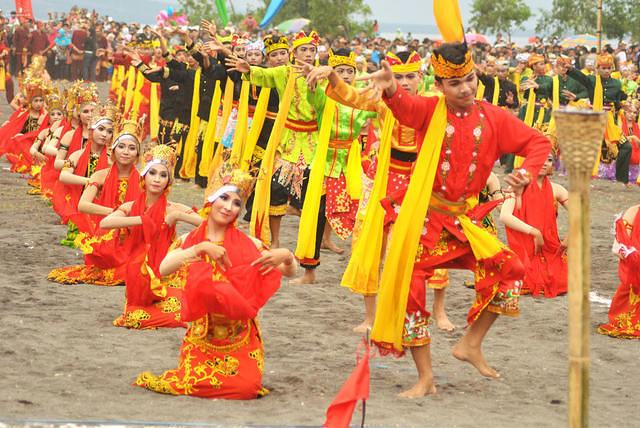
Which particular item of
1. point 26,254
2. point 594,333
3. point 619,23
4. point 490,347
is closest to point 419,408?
point 490,347

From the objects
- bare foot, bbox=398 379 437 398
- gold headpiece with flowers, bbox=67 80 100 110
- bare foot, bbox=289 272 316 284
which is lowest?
bare foot, bbox=289 272 316 284

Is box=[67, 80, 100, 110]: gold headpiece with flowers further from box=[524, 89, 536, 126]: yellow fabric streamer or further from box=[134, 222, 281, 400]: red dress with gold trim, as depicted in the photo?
box=[524, 89, 536, 126]: yellow fabric streamer

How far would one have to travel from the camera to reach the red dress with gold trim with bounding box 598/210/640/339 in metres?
7.02

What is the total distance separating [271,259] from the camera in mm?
5199

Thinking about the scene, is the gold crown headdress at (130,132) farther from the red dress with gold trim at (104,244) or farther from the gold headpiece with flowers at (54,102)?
the gold headpiece with flowers at (54,102)

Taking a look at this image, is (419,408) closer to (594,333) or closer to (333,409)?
(333,409)

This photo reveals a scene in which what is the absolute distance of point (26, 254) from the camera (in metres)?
9.24

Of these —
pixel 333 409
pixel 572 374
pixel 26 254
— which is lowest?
pixel 26 254

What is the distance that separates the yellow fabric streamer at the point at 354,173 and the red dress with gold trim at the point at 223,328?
291cm

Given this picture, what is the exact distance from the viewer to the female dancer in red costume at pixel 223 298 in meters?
5.20

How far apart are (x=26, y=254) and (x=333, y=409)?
18.7ft

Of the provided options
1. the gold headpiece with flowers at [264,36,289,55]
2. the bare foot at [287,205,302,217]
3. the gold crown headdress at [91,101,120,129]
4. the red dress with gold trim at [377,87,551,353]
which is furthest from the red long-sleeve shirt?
the bare foot at [287,205,302,217]

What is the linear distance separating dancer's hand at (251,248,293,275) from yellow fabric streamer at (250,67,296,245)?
11.1ft

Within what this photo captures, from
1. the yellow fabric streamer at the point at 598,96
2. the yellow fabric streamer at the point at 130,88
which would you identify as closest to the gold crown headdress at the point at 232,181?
the yellow fabric streamer at the point at 598,96
